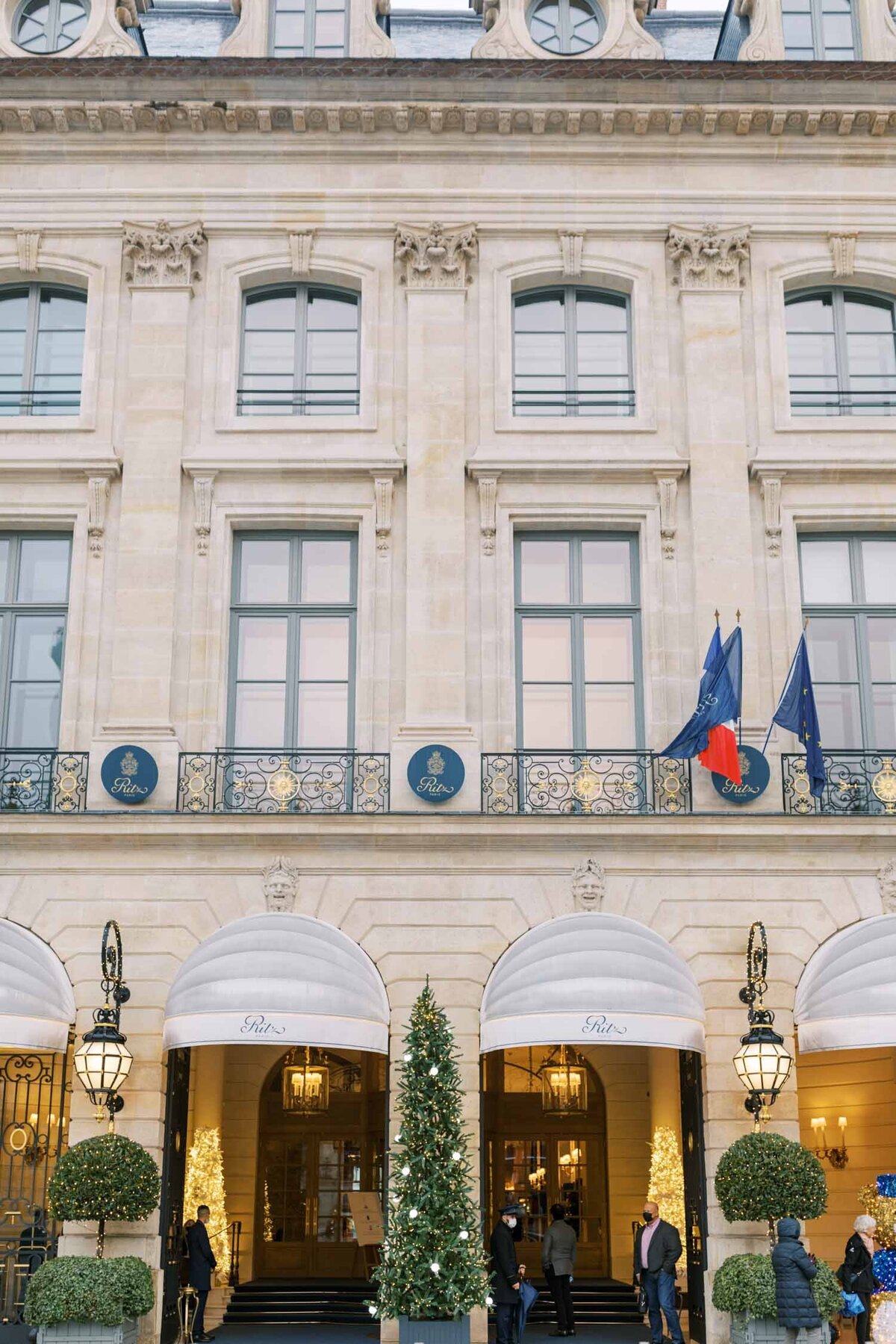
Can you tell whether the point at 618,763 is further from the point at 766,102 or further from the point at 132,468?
the point at 766,102

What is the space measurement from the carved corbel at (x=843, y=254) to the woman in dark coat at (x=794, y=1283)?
11609 millimetres

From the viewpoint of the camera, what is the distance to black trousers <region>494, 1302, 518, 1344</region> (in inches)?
665

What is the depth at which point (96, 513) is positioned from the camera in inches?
739

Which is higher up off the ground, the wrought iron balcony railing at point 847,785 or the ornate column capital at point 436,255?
the ornate column capital at point 436,255

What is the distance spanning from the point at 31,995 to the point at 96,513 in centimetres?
568

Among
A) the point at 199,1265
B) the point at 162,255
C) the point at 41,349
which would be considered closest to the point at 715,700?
the point at 199,1265

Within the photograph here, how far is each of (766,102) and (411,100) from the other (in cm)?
442

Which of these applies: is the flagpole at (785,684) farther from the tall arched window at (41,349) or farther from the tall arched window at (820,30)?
the tall arched window at (41,349)

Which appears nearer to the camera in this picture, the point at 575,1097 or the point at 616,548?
the point at 616,548

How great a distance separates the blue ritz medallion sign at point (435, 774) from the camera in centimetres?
1758

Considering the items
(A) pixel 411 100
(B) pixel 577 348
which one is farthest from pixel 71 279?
(B) pixel 577 348

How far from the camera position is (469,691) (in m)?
18.3

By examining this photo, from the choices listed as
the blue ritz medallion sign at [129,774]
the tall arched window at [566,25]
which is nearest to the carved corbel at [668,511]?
the tall arched window at [566,25]

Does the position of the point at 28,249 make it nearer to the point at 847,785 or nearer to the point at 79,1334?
the point at 847,785
